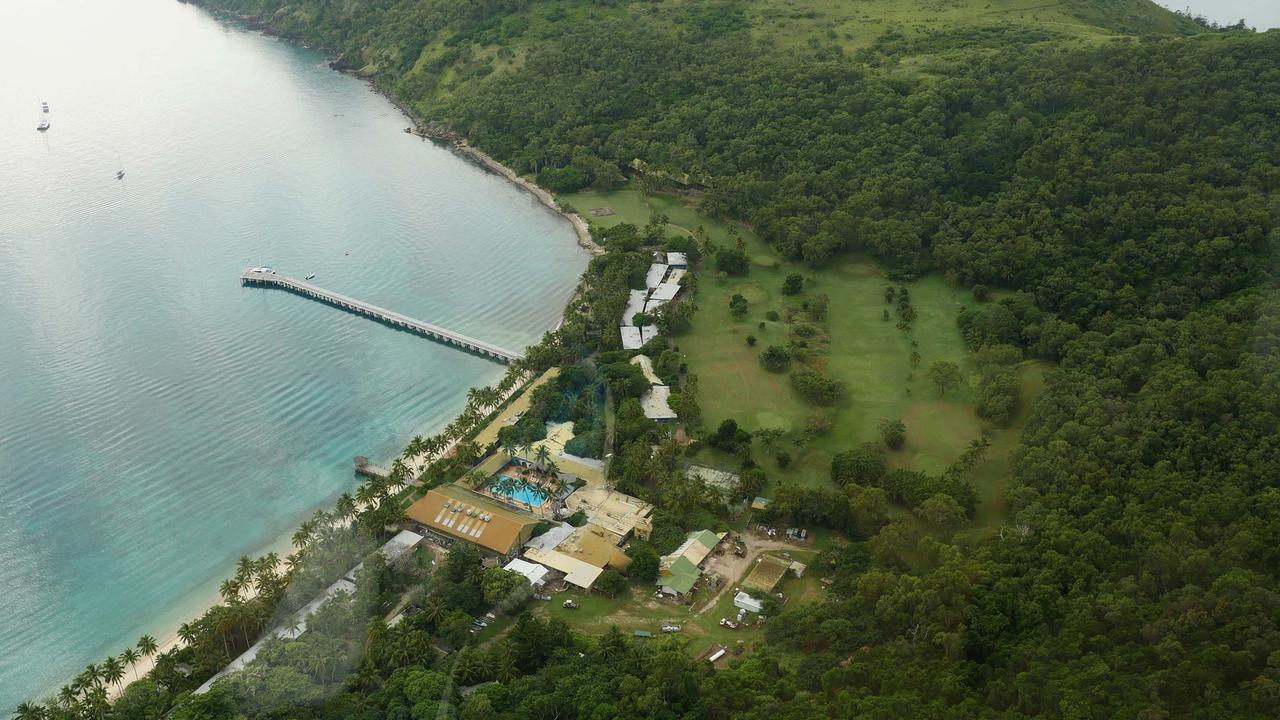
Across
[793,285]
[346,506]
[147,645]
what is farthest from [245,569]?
[793,285]

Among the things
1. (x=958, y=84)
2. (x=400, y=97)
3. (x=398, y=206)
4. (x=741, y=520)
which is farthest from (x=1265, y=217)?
(x=400, y=97)

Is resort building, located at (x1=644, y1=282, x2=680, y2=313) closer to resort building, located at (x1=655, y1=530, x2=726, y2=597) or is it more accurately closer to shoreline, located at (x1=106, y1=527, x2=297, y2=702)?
resort building, located at (x1=655, y1=530, x2=726, y2=597)

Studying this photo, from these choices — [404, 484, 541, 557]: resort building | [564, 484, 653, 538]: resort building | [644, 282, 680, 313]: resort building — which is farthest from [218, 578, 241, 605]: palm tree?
[644, 282, 680, 313]: resort building

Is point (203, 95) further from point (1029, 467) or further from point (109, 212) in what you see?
point (1029, 467)

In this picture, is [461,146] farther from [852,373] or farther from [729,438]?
[729,438]

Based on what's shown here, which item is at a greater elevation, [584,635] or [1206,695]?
[1206,695]

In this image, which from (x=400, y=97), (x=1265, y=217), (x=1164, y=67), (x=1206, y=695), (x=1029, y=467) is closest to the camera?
(x=1206, y=695)
